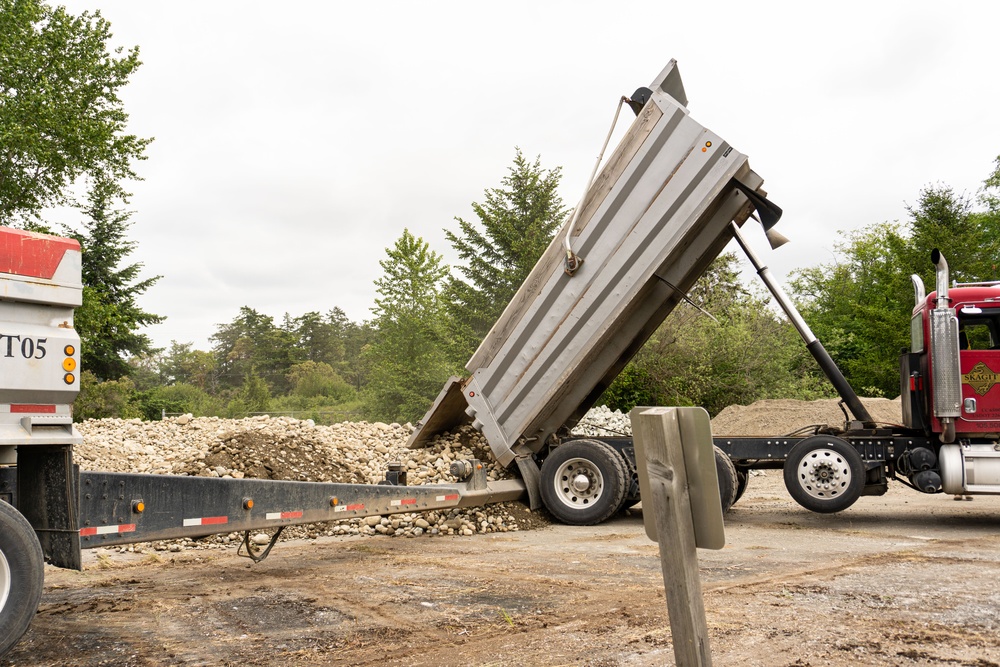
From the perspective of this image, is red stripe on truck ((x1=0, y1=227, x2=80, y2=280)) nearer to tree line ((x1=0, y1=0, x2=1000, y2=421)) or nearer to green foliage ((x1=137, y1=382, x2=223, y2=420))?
tree line ((x1=0, y1=0, x2=1000, y2=421))

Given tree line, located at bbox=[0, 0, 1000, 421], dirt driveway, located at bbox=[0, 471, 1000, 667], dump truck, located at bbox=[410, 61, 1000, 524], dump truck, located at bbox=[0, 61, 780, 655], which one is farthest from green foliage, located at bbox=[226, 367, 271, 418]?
dirt driveway, located at bbox=[0, 471, 1000, 667]

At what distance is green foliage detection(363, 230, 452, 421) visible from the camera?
102ft

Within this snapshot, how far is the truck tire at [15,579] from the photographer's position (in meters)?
3.99

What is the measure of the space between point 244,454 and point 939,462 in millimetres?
7284

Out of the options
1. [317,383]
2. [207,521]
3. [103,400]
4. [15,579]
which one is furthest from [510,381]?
[317,383]

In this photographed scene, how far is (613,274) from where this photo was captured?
807 centimetres

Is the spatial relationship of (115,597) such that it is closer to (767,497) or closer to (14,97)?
(767,497)

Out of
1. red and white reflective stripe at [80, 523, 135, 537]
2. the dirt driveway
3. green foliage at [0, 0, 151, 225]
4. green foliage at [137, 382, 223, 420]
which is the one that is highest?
green foliage at [0, 0, 151, 225]

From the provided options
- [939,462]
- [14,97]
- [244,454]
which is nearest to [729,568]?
[939,462]

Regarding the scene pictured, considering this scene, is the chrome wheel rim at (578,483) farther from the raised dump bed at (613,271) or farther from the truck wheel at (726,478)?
the truck wheel at (726,478)

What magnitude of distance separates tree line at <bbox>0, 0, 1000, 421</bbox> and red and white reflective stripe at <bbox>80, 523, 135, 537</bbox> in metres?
11.7

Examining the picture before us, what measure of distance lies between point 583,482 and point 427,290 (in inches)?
991

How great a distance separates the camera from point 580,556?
708 cm

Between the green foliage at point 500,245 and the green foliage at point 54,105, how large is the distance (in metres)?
11.4
